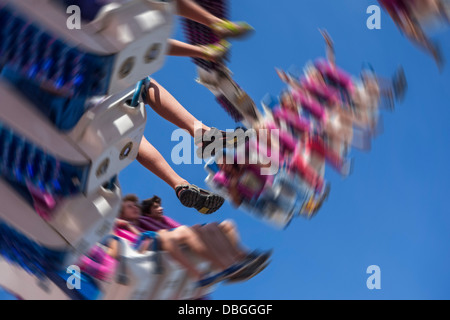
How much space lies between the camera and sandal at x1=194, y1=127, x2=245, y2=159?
1522 millimetres

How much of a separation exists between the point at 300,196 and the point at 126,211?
0.52 metres

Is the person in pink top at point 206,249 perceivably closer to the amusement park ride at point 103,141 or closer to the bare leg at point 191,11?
the amusement park ride at point 103,141

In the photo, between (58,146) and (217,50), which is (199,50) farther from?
(58,146)

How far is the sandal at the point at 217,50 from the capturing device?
1530 mm

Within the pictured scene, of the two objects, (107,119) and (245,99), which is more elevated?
(245,99)

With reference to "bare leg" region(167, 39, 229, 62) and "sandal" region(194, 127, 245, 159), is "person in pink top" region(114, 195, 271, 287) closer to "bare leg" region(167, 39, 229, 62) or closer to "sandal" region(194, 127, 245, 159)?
"sandal" region(194, 127, 245, 159)

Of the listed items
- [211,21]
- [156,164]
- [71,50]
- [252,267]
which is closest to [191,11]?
[211,21]

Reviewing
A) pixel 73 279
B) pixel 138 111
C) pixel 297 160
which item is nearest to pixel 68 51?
pixel 138 111

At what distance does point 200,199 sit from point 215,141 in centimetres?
17

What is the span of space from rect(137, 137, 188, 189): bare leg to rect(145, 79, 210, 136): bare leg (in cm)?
11

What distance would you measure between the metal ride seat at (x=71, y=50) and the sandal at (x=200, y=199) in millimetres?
495

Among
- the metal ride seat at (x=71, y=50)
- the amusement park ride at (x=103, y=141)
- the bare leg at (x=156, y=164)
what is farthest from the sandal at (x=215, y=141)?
the metal ride seat at (x=71, y=50)

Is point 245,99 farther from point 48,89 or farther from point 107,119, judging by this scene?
point 48,89
